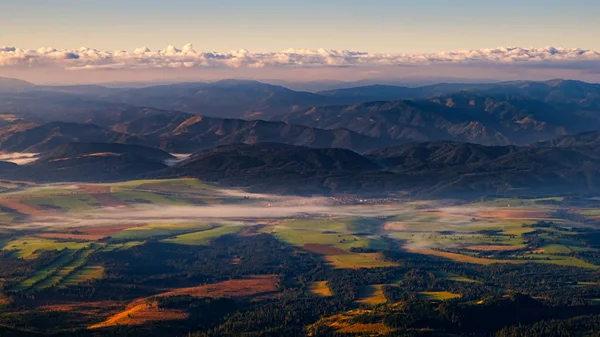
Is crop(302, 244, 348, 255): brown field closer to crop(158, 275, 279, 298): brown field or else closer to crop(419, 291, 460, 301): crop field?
crop(158, 275, 279, 298): brown field

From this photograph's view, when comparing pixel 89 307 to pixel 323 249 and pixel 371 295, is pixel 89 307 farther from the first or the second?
pixel 323 249

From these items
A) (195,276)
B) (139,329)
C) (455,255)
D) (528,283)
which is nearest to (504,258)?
(455,255)

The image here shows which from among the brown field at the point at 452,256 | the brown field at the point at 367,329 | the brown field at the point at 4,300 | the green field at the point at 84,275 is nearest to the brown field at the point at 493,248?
the brown field at the point at 452,256

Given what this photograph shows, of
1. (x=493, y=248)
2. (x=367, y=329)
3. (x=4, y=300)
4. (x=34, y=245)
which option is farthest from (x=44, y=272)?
(x=493, y=248)

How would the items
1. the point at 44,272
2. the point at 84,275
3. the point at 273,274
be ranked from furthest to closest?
the point at 273,274, the point at 44,272, the point at 84,275

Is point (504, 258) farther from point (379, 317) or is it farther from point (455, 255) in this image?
point (379, 317)

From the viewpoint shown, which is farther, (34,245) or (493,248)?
(493,248)

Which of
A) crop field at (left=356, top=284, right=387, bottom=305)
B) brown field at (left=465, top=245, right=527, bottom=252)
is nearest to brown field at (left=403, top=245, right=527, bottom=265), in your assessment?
brown field at (left=465, top=245, right=527, bottom=252)
